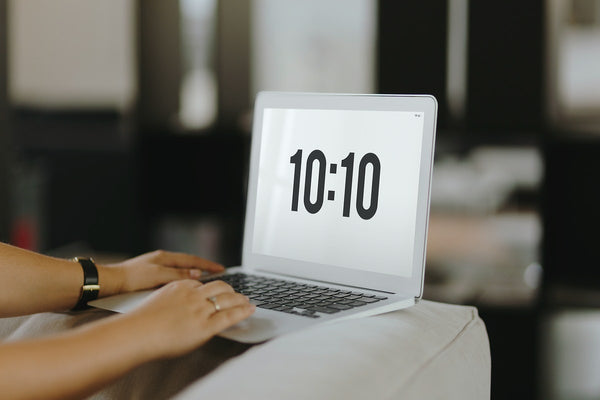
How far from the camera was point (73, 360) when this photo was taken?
680mm

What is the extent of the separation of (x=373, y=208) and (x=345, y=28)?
188 cm

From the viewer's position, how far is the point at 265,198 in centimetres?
114

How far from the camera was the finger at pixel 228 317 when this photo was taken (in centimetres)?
77

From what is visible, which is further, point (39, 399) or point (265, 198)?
point (265, 198)

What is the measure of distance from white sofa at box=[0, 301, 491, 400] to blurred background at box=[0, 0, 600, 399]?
1.72 m

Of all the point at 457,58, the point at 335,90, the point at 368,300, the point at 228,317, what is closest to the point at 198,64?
the point at 335,90

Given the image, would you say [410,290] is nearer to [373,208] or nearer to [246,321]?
[373,208]

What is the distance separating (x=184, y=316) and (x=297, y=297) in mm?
229

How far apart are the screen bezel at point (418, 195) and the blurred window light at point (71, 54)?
2.11m

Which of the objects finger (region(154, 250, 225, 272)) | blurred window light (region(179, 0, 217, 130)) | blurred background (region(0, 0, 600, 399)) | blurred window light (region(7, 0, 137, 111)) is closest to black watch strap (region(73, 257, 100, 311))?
finger (region(154, 250, 225, 272))

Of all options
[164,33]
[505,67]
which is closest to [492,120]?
[505,67]

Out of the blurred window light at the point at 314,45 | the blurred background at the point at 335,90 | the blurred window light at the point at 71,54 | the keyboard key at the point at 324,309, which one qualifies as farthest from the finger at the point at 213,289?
the blurred window light at the point at 71,54

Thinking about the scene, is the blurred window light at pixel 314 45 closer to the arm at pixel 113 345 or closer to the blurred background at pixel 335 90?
the blurred background at pixel 335 90

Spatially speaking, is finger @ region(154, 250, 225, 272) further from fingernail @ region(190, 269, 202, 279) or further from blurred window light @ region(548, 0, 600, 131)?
blurred window light @ region(548, 0, 600, 131)
